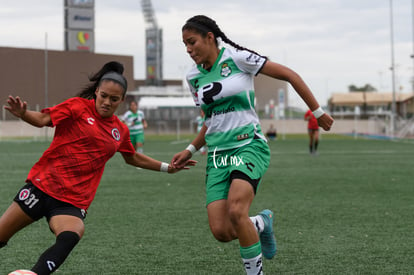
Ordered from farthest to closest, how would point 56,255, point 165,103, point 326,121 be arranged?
point 165,103
point 326,121
point 56,255

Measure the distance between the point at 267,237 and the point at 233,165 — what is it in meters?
1.00

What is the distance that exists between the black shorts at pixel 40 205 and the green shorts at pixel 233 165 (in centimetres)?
114

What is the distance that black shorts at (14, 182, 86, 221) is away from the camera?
469cm

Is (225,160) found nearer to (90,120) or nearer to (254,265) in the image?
(254,265)

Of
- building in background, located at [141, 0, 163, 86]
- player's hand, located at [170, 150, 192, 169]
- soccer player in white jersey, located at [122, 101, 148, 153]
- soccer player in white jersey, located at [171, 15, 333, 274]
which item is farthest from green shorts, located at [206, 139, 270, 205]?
building in background, located at [141, 0, 163, 86]

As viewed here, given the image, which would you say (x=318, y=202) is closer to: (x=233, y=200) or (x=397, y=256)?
(x=397, y=256)

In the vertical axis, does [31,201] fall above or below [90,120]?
below

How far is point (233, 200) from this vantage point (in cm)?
497

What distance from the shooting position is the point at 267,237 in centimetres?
584

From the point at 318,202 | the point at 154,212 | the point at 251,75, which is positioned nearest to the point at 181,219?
the point at 154,212

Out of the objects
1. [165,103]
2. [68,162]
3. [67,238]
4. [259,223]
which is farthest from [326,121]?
[165,103]

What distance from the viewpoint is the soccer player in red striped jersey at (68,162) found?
4617 mm

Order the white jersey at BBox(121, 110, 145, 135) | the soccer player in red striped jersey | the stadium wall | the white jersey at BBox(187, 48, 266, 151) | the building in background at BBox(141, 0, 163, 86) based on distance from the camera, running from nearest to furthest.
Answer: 1. the soccer player in red striped jersey
2. the white jersey at BBox(187, 48, 266, 151)
3. the white jersey at BBox(121, 110, 145, 135)
4. the stadium wall
5. the building in background at BBox(141, 0, 163, 86)

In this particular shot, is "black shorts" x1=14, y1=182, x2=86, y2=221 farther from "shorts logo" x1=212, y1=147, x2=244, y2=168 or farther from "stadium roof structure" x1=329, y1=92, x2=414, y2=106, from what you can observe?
"stadium roof structure" x1=329, y1=92, x2=414, y2=106
